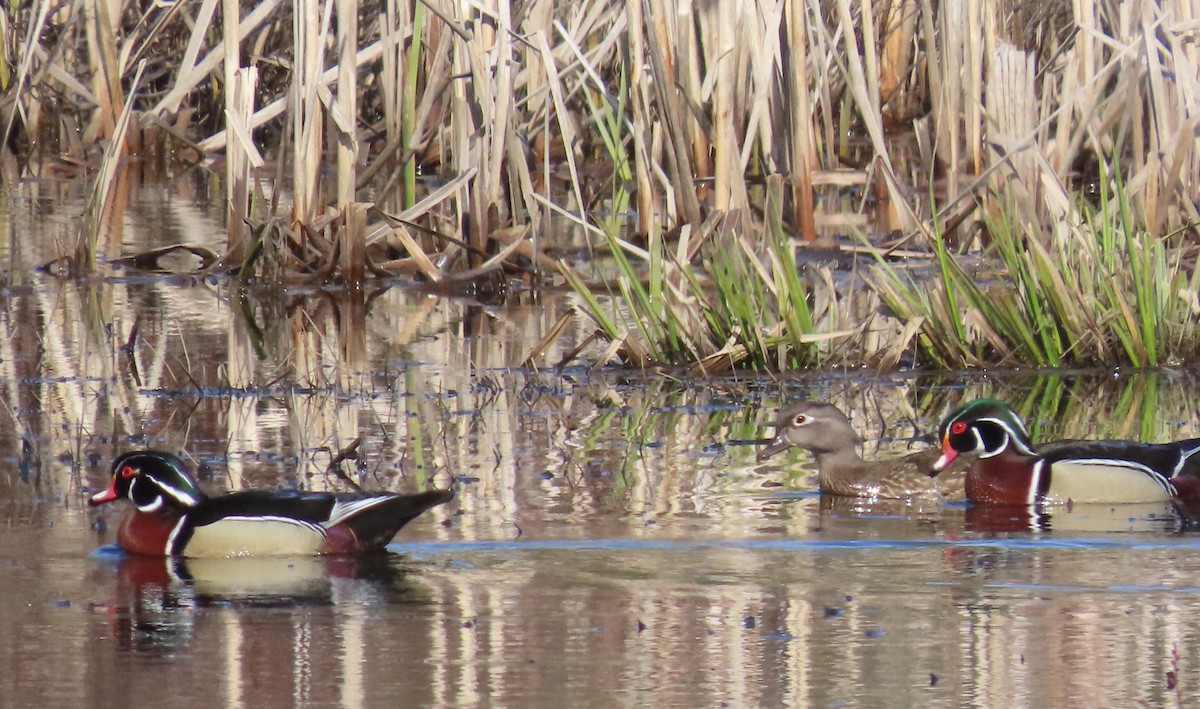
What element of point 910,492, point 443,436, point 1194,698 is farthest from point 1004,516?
point 1194,698

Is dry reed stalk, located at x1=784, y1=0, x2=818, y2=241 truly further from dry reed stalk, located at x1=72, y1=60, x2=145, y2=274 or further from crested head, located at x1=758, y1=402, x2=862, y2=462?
crested head, located at x1=758, y1=402, x2=862, y2=462

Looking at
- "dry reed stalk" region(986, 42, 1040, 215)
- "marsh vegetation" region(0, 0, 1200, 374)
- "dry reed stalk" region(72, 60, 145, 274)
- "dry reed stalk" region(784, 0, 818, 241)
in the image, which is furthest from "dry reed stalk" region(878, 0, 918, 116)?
"dry reed stalk" region(72, 60, 145, 274)

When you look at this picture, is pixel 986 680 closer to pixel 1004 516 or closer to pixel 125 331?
pixel 1004 516

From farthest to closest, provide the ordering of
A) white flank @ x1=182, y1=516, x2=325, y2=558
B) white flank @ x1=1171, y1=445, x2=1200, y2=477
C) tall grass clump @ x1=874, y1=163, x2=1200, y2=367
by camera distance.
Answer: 1. tall grass clump @ x1=874, y1=163, x2=1200, y2=367
2. white flank @ x1=1171, y1=445, x2=1200, y2=477
3. white flank @ x1=182, y1=516, x2=325, y2=558

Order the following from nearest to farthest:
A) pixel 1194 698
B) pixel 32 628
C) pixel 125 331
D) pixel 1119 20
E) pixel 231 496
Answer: pixel 1194 698 → pixel 32 628 → pixel 231 496 → pixel 125 331 → pixel 1119 20

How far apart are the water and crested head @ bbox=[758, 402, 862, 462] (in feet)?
0.48

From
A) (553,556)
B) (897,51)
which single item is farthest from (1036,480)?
(897,51)

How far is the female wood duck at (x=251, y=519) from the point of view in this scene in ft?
22.9

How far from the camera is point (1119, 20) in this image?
12.7 metres

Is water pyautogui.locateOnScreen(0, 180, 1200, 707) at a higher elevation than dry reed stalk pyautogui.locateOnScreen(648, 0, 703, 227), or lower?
lower

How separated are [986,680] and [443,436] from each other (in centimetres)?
388

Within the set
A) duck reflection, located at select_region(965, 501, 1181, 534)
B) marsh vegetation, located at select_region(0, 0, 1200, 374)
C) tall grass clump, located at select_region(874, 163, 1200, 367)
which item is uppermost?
marsh vegetation, located at select_region(0, 0, 1200, 374)

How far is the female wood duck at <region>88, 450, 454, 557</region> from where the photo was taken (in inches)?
275

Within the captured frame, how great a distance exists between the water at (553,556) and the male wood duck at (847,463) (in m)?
0.14
